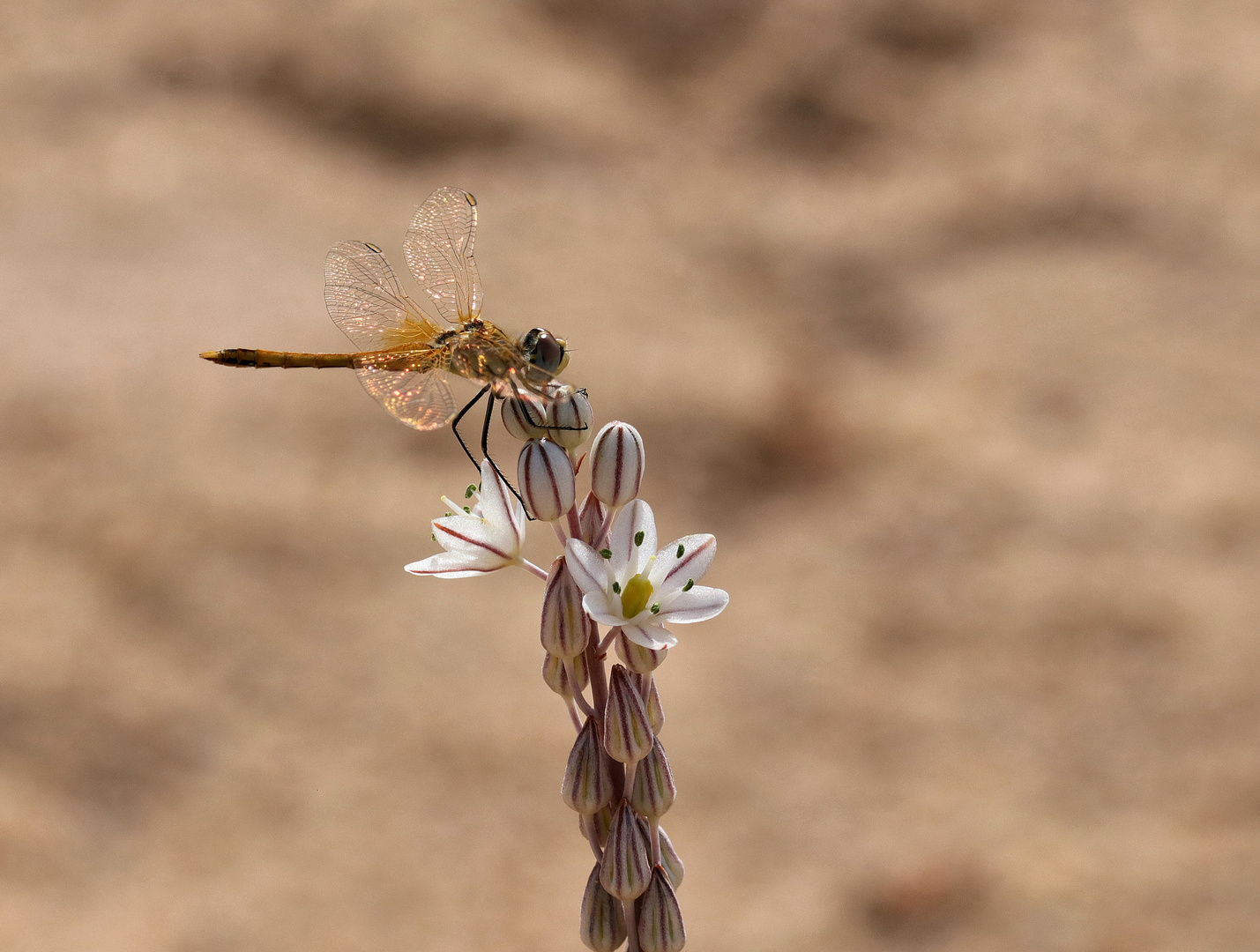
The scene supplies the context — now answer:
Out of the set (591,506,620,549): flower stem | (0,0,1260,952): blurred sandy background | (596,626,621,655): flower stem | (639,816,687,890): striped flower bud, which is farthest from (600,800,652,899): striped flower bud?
(0,0,1260,952): blurred sandy background

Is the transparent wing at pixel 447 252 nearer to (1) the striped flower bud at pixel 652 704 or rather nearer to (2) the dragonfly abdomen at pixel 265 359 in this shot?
(2) the dragonfly abdomen at pixel 265 359

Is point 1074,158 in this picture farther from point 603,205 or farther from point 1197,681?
point 1197,681

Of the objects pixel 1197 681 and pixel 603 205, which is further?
pixel 603 205

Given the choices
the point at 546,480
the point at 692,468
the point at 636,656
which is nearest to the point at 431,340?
the point at 546,480

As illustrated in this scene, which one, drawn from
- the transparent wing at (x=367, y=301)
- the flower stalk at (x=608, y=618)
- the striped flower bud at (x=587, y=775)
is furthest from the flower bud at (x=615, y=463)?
the transparent wing at (x=367, y=301)

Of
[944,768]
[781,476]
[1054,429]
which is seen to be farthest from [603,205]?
[944,768]

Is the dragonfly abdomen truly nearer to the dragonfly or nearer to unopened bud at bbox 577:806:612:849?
the dragonfly
